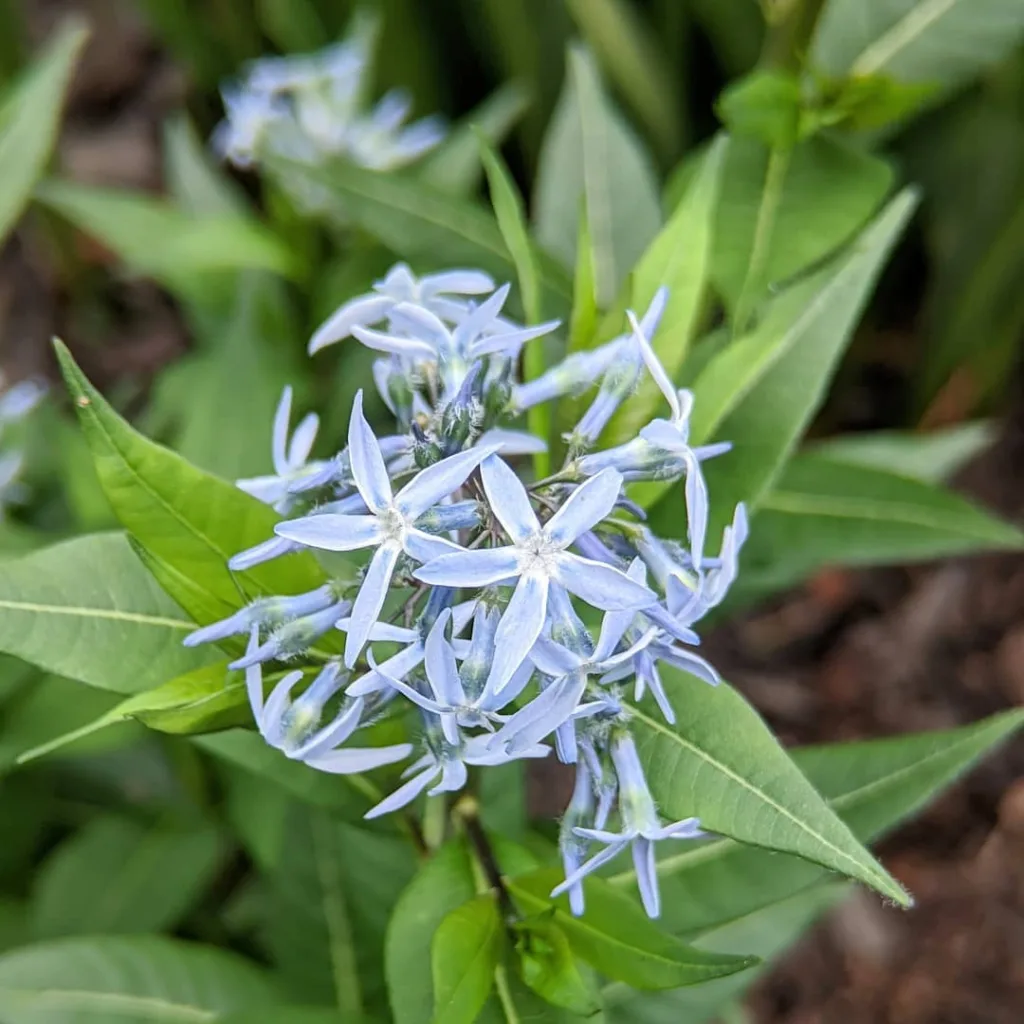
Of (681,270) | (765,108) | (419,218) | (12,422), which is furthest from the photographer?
(12,422)

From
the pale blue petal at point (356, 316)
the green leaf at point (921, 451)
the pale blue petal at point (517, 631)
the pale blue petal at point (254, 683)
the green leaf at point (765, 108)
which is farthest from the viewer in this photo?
the green leaf at point (921, 451)

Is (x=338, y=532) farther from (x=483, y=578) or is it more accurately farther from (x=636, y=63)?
(x=636, y=63)

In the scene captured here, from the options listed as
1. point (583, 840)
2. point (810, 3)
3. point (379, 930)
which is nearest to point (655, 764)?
point (583, 840)

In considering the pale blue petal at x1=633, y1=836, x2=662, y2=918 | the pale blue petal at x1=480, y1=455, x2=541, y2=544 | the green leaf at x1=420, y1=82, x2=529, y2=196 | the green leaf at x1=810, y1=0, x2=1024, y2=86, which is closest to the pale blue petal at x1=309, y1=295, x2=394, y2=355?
the pale blue petal at x1=480, y1=455, x2=541, y2=544

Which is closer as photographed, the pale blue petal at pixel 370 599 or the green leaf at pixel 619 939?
the pale blue petal at pixel 370 599

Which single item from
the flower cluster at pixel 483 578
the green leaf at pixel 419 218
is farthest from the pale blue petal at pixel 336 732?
the green leaf at pixel 419 218

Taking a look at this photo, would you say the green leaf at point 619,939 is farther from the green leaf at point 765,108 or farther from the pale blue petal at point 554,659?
the green leaf at point 765,108

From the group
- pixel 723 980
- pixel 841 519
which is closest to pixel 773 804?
pixel 723 980
